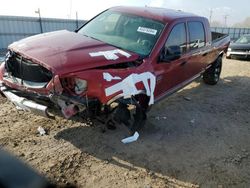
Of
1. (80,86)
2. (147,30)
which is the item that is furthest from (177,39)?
(80,86)

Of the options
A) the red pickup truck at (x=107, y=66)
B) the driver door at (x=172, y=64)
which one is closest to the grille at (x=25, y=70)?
the red pickup truck at (x=107, y=66)

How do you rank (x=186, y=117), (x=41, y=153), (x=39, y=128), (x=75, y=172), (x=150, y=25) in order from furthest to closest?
(x=186, y=117) < (x=150, y=25) < (x=39, y=128) < (x=41, y=153) < (x=75, y=172)

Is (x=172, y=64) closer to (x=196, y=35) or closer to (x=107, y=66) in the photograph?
(x=196, y=35)

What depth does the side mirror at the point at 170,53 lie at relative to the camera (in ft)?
16.5

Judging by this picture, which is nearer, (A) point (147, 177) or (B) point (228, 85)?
(A) point (147, 177)

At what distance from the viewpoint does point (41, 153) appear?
4098 mm

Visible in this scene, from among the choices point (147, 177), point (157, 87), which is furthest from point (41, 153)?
point (157, 87)

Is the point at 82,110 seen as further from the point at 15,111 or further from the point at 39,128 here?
the point at 15,111

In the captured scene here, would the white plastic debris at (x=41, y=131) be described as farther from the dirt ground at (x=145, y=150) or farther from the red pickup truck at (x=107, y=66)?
the red pickup truck at (x=107, y=66)

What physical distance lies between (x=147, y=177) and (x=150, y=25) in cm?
270

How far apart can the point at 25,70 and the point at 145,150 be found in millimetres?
2062

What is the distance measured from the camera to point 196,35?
A: 6.42 metres

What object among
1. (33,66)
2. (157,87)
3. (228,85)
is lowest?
(228,85)

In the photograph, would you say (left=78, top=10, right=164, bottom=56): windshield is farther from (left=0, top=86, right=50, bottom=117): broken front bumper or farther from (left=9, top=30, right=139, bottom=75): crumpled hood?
(left=0, top=86, right=50, bottom=117): broken front bumper
